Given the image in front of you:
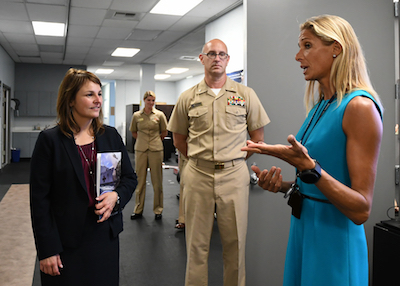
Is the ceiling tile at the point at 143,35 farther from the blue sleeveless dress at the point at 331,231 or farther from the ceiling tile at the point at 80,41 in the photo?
the blue sleeveless dress at the point at 331,231

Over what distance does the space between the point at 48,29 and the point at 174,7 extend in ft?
9.85

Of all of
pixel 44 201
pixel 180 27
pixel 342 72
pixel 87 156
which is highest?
pixel 180 27

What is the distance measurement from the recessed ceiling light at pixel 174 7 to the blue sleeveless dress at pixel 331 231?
4.42 meters

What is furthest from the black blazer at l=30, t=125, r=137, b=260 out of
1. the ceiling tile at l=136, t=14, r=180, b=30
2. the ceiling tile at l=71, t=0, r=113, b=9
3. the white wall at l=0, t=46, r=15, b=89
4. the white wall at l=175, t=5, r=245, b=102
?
the white wall at l=0, t=46, r=15, b=89

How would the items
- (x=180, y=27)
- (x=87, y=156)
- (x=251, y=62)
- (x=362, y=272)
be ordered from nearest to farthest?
1. (x=362, y=272)
2. (x=87, y=156)
3. (x=251, y=62)
4. (x=180, y=27)

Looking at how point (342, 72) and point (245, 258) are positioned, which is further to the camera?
point (245, 258)

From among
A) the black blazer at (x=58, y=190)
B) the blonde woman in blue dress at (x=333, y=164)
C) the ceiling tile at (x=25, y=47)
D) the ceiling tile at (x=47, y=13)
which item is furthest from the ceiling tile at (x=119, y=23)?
the blonde woman in blue dress at (x=333, y=164)

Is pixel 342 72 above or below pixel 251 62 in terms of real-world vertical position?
below

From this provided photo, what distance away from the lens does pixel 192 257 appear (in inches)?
89.8

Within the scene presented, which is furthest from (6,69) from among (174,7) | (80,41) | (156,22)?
(174,7)

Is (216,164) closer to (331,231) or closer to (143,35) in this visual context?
(331,231)

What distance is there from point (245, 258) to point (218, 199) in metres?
0.47

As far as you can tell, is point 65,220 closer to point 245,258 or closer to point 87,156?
point 87,156

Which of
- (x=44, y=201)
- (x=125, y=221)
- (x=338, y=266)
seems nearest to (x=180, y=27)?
(x=125, y=221)
